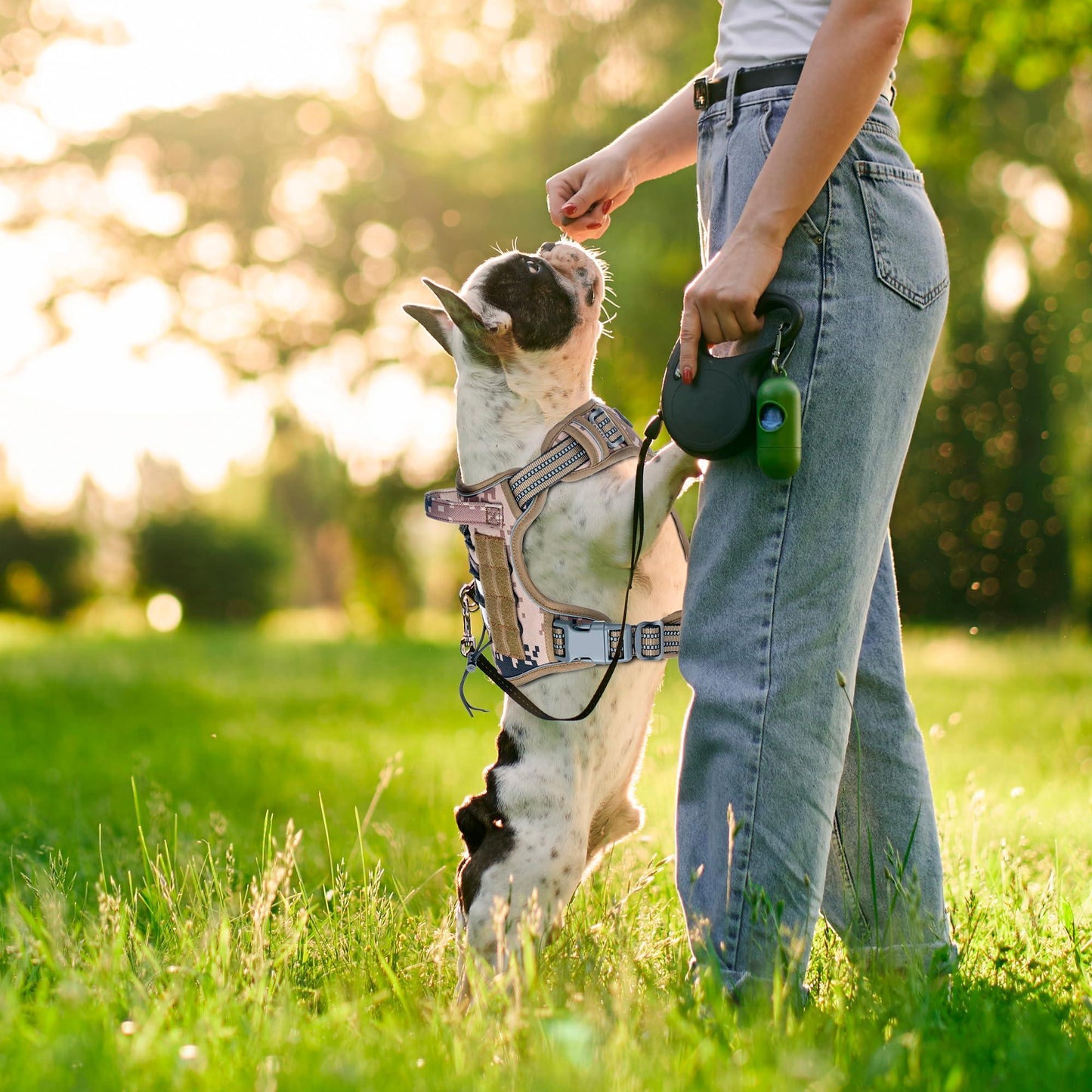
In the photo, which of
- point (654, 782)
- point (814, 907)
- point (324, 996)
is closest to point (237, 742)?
point (654, 782)

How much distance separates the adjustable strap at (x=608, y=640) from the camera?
248 centimetres

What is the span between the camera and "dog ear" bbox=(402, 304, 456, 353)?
2805 millimetres

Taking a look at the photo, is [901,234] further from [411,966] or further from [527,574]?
[411,966]

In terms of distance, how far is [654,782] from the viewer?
4801 mm

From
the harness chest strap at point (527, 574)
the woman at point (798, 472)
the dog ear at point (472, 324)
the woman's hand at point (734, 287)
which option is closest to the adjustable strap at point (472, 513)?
the harness chest strap at point (527, 574)

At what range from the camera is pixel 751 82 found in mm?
2230

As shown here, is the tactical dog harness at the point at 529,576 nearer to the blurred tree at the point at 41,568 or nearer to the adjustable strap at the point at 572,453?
the adjustable strap at the point at 572,453

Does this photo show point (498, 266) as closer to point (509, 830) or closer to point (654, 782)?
point (509, 830)

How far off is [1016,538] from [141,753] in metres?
12.8

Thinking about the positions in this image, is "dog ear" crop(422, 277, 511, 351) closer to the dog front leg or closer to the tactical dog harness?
the tactical dog harness

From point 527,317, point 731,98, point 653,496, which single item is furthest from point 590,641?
point 731,98

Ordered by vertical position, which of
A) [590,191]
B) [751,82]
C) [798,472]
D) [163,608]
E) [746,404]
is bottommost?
[163,608]

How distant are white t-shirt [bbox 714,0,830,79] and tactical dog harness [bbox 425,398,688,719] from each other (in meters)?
0.77

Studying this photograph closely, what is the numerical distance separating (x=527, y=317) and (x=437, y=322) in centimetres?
26
